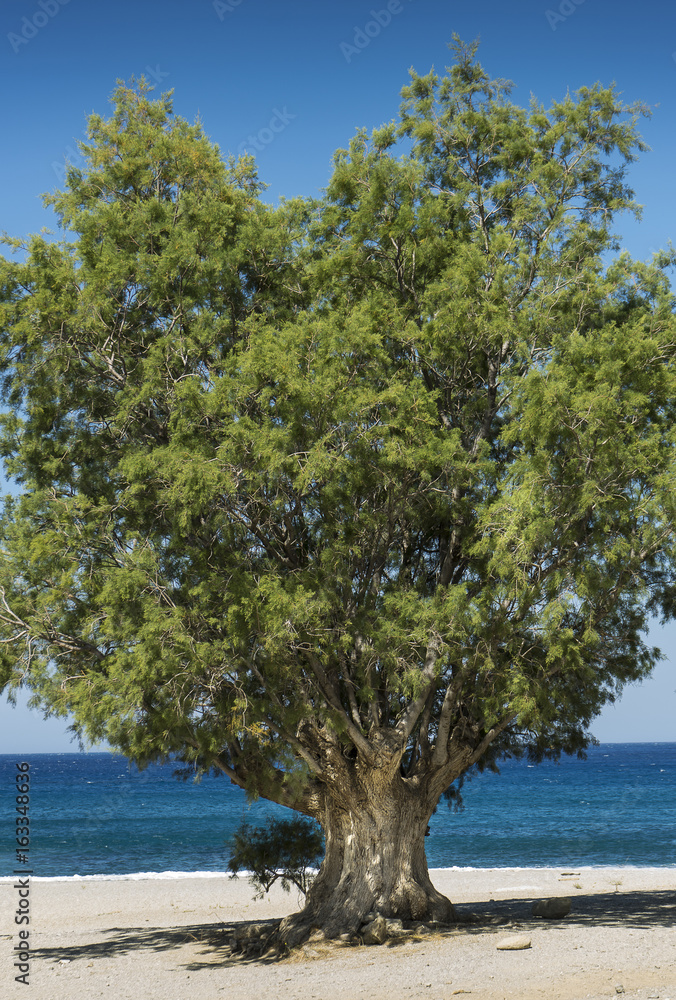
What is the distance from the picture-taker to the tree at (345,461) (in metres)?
10.4

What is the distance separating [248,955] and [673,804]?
4984cm

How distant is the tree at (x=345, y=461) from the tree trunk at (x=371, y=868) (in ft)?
0.14

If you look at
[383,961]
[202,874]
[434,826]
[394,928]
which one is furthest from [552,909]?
[434,826]

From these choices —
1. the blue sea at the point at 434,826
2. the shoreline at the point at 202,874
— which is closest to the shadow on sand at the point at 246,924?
the blue sea at the point at 434,826

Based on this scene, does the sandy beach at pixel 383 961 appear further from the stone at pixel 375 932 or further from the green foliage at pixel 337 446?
the green foliage at pixel 337 446

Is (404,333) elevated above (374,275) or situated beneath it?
situated beneath

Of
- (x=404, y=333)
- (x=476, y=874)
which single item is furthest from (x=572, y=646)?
(x=476, y=874)

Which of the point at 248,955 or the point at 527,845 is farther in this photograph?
the point at 527,845

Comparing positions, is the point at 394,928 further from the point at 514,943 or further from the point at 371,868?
the point at 514,943

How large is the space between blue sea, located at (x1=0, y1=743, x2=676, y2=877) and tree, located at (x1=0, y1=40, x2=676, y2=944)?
3.81 meters

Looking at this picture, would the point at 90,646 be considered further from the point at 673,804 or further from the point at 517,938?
the point at 673,804

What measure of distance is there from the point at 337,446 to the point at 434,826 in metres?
35.8

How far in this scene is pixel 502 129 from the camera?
13.1m

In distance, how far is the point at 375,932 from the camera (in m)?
11.5
